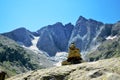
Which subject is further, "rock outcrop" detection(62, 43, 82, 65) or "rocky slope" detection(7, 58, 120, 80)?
"rock outcrop" detection(62, 43, 82, 65)

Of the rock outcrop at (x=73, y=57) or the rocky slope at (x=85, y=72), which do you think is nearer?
the rocky slope at (x=85, y=72)

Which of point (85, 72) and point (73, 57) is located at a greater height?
point (73, 57)

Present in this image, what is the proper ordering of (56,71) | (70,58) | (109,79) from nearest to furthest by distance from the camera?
(109,79)
(56,71)
(70,58)

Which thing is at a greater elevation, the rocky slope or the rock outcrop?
the rock outcrop

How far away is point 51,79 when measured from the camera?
16.0 meters

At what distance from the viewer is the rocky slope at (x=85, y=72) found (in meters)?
14.1

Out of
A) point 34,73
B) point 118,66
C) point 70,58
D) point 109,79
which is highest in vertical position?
point 70,58

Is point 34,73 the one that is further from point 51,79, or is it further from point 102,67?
point 102,67

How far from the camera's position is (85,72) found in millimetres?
15211

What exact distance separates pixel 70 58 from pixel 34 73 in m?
16.1

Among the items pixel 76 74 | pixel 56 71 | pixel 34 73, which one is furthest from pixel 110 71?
pixel 34 73

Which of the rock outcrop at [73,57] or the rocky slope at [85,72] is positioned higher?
the rock outcrop at [73,57]

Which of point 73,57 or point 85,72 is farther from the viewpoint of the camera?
point 73,57

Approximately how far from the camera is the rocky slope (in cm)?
1415
